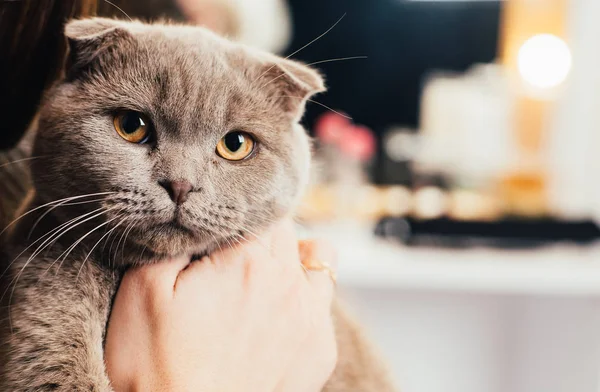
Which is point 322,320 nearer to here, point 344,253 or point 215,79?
point 215,79

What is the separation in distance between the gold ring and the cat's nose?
290 millimetres

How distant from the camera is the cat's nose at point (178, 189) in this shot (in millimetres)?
625

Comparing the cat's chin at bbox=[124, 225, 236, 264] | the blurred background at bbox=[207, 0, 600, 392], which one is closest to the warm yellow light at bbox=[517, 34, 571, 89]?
the blurred background at bbox=[207, 0, 600, 392]

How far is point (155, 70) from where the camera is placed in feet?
2.19

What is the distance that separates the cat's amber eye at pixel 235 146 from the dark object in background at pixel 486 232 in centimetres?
110

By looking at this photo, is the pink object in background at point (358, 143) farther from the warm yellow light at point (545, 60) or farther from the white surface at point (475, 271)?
the warm yellow light at point (545, 60)

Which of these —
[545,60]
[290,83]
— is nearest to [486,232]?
[545,60]

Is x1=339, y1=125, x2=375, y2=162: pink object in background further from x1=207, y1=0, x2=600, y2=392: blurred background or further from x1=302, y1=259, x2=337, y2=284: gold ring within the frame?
x1=302, y1=259, x2=337, y2=284: gold ring

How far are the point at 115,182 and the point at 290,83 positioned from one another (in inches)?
10.4

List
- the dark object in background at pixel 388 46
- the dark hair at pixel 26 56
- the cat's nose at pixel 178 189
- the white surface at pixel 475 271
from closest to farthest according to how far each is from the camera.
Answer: the cat's nose at pixel 178 189, the dark hair at pixel 26 56, the white surface at pixel 475 271, the dark object in background at pixel 388 46

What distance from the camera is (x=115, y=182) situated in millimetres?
A: 626

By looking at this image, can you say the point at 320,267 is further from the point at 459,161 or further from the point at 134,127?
the point at 459,161

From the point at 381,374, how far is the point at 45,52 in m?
0.67

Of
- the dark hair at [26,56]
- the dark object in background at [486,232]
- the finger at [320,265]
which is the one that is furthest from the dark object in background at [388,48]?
the dark hair at [26,56]
